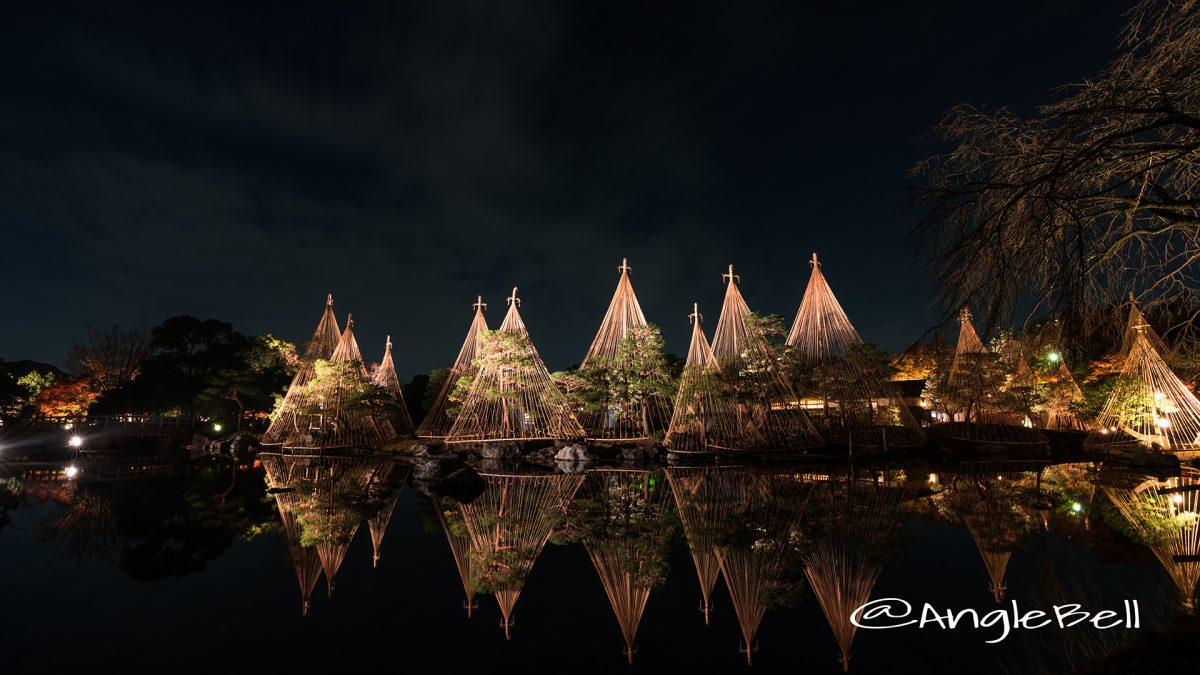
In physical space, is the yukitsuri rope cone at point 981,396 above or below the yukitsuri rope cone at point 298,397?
below

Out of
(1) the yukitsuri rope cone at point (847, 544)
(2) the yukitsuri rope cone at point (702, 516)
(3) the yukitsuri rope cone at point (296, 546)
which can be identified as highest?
(3) the yukitsuri rope cone at point (296, 546)

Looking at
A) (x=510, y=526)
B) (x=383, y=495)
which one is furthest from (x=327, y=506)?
(x=510, y=526)

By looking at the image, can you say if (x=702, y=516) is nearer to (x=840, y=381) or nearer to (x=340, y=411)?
(x=840, y=381)

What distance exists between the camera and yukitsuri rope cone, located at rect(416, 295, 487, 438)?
24.7m

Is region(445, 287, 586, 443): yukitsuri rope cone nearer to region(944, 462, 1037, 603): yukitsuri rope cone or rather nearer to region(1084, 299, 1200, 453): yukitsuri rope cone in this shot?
region(944, 462, 1037, 603): yukitsuri rope cone

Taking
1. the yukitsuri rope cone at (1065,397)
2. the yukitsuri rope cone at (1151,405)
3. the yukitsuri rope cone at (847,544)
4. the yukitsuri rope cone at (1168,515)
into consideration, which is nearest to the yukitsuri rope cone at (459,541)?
the yukitsuri rope cone at (847,544)

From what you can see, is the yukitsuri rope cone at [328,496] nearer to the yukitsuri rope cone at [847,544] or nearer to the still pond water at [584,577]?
the still pond water at [584,577]

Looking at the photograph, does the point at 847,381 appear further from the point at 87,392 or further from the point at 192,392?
the point at 87,392

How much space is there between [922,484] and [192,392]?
37565 mm

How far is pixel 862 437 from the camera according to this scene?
19.2 m

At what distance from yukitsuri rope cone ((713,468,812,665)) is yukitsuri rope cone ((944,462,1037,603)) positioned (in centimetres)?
220

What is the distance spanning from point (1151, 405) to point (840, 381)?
9.03m

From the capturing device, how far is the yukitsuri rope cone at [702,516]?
5.74 m

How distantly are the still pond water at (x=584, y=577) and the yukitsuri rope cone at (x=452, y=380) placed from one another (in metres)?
13.4
